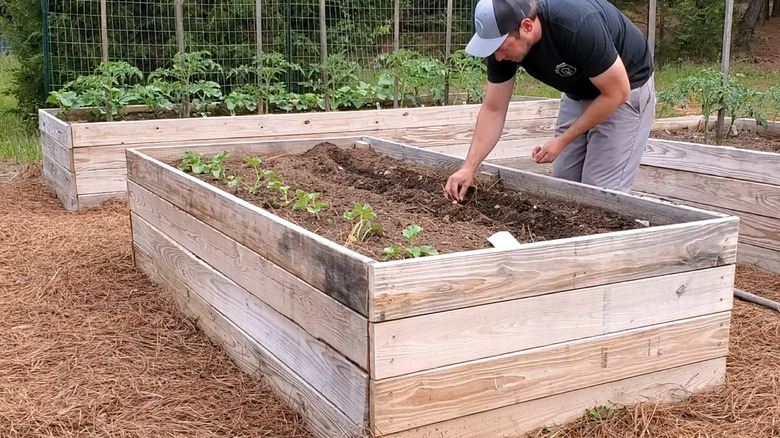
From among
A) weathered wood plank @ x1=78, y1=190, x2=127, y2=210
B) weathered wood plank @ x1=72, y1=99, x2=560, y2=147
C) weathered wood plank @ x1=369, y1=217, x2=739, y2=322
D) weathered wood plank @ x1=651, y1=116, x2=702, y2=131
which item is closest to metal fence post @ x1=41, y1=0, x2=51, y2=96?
weathered wood plank @ x1=72, y1=99, x2=560, y2=147

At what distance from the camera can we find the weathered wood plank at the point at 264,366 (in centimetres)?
268

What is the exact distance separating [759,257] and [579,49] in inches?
91.7

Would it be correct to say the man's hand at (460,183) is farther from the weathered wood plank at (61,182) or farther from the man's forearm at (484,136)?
the weathered wood plank at (61,182)

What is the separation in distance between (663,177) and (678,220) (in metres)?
2.63

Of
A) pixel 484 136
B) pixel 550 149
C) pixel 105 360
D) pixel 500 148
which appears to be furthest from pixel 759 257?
pixel 105 360

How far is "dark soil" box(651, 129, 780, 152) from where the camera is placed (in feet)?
20.4

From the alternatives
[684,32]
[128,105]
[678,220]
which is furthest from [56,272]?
[684,32]

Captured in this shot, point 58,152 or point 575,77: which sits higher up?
point 575,77

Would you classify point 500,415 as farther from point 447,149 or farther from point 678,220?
point 447,149

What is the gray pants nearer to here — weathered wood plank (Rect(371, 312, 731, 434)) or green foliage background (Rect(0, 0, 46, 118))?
weathered wood plank (Rect(371, 312, 731, 434))

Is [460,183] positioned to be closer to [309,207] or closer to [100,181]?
[309,207]

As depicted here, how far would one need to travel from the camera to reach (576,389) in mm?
2740

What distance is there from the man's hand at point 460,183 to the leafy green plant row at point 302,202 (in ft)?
1.55

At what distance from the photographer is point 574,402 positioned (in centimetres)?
275
